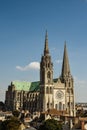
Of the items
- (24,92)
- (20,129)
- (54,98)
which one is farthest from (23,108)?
(20,129)

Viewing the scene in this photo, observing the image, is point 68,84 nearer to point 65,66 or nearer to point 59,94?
point 59,94

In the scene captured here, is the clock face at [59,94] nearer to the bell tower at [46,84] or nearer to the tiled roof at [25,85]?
the bell tower at [46,84]

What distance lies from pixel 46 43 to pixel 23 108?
2567 centimetres

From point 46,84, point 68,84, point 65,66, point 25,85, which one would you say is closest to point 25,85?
point 25,85

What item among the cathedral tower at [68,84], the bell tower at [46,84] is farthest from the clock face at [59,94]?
the bell tower at [46,84]

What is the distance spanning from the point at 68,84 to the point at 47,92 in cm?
1053

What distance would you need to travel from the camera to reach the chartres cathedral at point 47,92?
11006cm

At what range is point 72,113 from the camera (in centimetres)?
11375

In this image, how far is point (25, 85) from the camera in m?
128

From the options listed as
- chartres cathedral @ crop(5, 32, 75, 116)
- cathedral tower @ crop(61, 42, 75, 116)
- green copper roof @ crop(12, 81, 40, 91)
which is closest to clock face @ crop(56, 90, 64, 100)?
chartres cathedral @ crop(5, 32, 75, 116)

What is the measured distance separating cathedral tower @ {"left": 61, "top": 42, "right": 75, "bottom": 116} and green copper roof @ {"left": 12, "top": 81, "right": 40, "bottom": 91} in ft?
40.5

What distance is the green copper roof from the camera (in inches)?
4914

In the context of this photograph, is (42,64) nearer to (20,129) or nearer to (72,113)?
(72,113)

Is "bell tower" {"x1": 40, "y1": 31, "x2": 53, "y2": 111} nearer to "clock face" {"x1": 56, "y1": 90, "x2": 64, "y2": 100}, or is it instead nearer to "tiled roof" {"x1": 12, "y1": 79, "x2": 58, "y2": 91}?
"clock face" {"x1": 56, "y1": 90, "x2": 64, "y2": 100}
